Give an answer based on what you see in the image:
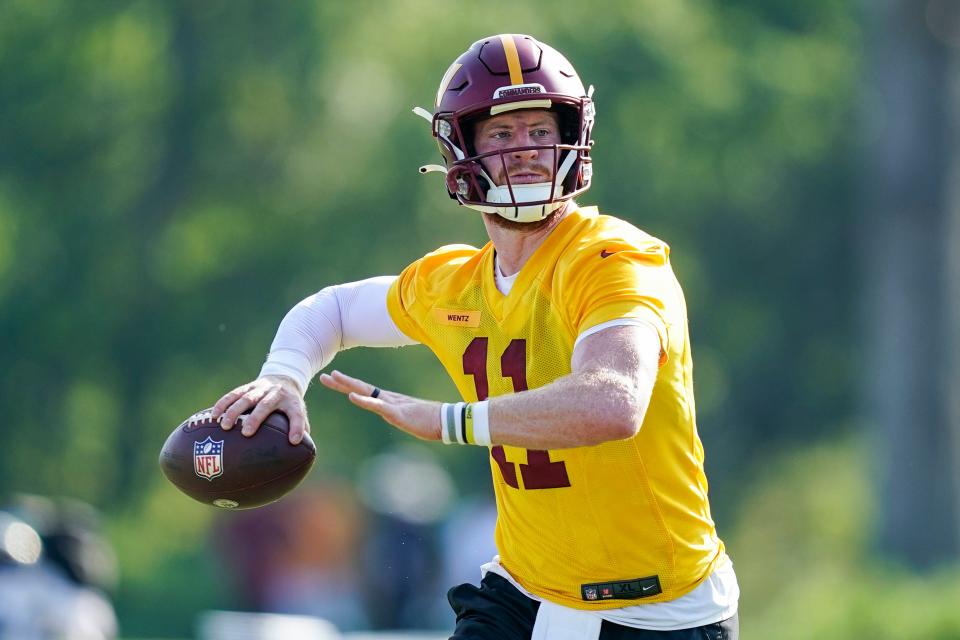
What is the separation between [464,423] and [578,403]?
0.28 m

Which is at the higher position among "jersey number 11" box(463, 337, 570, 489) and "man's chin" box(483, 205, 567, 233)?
"man's chin" box(483, 205, 567, 233)

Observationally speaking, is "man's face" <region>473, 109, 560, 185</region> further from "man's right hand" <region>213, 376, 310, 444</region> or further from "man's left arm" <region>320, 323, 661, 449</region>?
"man's right hand" <region>213, 376, 310, 444</region>

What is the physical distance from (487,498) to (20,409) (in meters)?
11.1

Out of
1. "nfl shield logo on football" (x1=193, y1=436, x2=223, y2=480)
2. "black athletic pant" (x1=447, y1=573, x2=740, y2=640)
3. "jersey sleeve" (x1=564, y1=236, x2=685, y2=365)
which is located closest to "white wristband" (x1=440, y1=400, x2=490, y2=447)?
"jersey sleeve" (x1=564, y1=236, x2=685, y2=365)

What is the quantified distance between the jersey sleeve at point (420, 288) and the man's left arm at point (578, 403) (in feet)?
3.22

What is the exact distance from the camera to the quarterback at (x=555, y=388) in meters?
3.99

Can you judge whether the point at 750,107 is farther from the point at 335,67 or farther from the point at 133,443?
the point at 133,443

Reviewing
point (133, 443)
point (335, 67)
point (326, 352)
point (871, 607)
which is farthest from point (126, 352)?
point (326, 352)

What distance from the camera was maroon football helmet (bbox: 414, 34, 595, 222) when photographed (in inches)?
183

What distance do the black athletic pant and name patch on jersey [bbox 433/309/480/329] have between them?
2.40 feet

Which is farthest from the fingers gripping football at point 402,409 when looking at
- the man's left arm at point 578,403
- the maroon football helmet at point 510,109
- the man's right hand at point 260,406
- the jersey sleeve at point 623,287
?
the maroon football helmet at point 510,109

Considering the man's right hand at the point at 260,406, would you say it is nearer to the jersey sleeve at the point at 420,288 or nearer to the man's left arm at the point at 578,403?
the jersey sleeve at the point at 420,288

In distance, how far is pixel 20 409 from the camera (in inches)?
903

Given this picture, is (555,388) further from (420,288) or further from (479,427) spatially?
(420,288)
